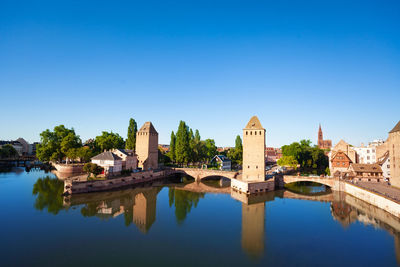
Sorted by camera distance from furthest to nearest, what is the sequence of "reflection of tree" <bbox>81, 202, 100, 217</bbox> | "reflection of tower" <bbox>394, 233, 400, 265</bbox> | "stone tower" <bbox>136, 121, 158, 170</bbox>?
"stone tower" <bbox>136, 121, 158, 170</bbox>, "reflection of tree" <bbox>81, 202, 100, 217</bbox>, "reflection of tower" <bbox>394, 233, 400, 265</bbox>

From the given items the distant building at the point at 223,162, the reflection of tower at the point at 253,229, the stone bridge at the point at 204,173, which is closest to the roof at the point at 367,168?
the stone bridge at the point at 204,173

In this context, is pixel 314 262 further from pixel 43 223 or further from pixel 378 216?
pixel 43 223

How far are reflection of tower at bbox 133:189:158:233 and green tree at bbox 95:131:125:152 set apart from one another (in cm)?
2758

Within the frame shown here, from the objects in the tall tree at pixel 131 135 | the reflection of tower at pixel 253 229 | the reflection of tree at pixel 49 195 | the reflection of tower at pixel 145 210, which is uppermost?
the tall tree at pixel 131 135

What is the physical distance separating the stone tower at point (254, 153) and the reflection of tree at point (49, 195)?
28.2 metres

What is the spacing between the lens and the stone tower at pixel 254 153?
39.9m

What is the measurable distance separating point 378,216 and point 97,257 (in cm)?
2887

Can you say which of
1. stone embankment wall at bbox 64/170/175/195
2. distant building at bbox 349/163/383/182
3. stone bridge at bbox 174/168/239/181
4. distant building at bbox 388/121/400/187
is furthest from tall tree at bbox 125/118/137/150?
distant building at bbox 388/121/400/187

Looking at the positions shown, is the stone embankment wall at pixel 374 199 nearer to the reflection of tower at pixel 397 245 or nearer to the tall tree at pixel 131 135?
the reflection of tower at pixel 397 245

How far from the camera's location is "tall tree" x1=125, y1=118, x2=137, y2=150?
198 feet

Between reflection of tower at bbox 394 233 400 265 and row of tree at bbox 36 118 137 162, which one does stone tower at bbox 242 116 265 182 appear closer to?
reflection of tower at bbox 394 233 400 265

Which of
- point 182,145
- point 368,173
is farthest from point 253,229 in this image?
point 182,145

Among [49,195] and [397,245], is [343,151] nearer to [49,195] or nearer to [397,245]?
[397,245]

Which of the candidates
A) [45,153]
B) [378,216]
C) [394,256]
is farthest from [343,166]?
[45,153]
